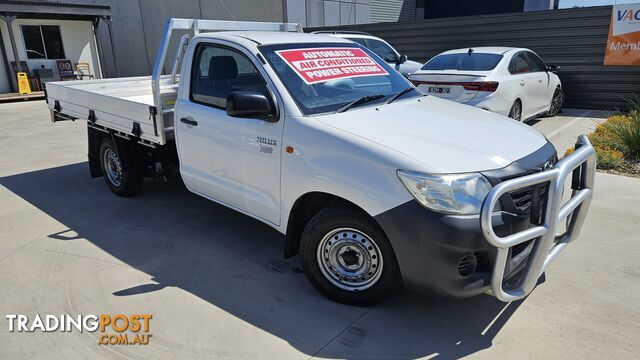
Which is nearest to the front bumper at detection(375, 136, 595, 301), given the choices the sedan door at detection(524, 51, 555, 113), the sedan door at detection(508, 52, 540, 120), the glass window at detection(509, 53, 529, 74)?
the sedan door at detection(508, 52, 540, 120)

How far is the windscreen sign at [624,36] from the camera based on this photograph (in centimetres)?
1114

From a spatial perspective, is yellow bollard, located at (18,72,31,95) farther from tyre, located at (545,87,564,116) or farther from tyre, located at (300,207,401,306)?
tyre, located at (300,207,401,306)

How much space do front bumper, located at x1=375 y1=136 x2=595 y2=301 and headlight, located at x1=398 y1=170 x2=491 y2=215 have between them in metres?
0.05

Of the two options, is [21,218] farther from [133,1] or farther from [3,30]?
[133,1]

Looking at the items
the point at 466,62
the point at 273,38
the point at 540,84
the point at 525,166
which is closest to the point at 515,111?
the point at 466,62

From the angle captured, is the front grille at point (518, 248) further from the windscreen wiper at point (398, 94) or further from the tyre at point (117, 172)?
the tyre at point (117, 172)

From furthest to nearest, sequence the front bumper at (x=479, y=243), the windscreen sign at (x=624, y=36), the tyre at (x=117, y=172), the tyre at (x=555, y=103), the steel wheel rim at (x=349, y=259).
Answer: the windscreen sign at (x=624, y=36) → the tyre at (x=555, y=103) → the tyre at (x=117, y=172) → the steel wheel rim at (x=349, y=259) → the front bumper at (x=479, y=243)

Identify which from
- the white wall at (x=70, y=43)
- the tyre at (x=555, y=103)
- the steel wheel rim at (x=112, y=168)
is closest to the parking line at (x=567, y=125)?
the tyre at (x=555, y=103)

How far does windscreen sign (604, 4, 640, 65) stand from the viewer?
439 inches

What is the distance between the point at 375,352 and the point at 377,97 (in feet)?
6.92

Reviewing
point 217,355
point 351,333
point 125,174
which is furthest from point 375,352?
point 125,174

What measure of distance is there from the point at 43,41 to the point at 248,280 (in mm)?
20217

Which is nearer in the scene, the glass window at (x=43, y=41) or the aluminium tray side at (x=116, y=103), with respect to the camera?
the aluminium tray side at (x=116, y=103)

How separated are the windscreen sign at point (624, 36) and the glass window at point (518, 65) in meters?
3.66
